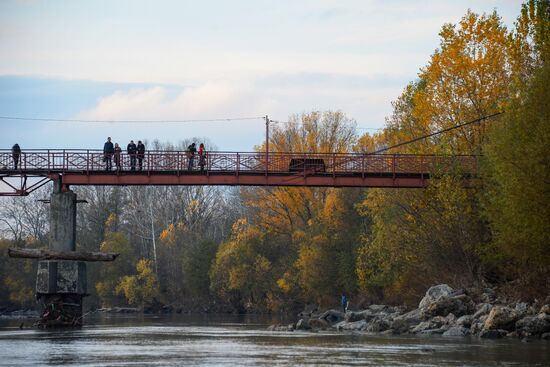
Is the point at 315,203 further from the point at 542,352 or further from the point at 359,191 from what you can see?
the point at 542,352

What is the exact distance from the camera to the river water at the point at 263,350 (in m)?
27.7

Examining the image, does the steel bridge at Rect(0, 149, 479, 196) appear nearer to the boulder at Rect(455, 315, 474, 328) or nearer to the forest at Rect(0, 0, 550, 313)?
the forest at Rect(0, 0, 550, 313)

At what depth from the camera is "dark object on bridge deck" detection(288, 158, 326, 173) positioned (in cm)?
5477

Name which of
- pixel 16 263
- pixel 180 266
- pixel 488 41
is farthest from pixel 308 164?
pixel 16 263

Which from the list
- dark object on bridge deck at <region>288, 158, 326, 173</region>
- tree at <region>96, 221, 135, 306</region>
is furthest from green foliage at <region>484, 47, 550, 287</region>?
tree at <region>96, 221, 135, 306</region>

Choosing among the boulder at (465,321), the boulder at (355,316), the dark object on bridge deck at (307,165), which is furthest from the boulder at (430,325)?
the dark object on bridge deck at (307,165)

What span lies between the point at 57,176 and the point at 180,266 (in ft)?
149

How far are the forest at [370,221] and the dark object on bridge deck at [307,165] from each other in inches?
220

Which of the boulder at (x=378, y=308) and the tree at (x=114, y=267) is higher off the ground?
the tree at (x=114, y=267)

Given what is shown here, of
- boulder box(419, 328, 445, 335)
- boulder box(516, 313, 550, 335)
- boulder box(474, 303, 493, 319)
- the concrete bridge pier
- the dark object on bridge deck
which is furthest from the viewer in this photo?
the dark object on bridge deck

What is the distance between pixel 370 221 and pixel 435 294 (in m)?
21.3

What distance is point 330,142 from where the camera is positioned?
8038 centimetres

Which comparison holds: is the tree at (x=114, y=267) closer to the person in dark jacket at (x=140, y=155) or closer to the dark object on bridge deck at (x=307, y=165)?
the person in dark jacket at (x=140, y=155)

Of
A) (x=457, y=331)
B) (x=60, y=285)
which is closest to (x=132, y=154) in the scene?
(x=60, y=285)
